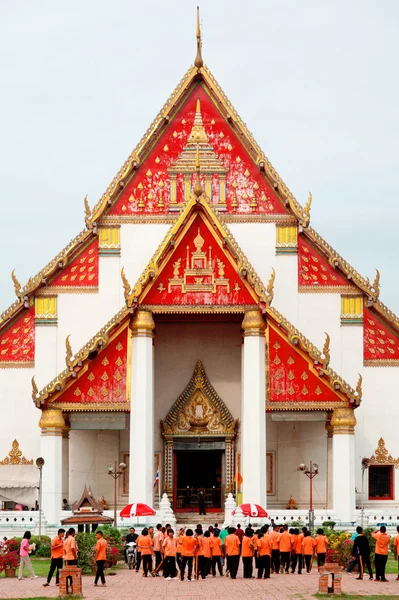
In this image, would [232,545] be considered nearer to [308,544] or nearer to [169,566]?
[169,566]

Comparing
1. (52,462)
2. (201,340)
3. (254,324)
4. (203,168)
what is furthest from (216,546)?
(203,168)

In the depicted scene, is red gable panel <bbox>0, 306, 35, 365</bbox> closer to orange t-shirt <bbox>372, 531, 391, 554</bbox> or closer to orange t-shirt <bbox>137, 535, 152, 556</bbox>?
orange t-shirt <bbox>137, 535, 152, 556</bbox>

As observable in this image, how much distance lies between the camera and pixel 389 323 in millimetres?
35969

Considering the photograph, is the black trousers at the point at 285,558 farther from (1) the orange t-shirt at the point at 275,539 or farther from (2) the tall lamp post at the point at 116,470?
(2) the tall lamp post at the point at 116,470

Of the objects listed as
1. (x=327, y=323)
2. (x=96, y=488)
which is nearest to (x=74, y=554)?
(x=96, y=488)

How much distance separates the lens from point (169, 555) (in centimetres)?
2411

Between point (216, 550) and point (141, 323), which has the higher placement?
point (141, 323)

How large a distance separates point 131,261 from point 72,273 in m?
Answer: 1.53

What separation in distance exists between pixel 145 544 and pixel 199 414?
10.8 m

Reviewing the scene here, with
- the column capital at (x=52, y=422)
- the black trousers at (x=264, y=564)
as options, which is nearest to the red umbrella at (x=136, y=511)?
the column capital at (x=52, y=422)

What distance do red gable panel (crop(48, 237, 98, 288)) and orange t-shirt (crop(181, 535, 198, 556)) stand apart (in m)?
12.7

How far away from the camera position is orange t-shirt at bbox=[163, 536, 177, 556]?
2397cm

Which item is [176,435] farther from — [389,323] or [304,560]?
[304,560]

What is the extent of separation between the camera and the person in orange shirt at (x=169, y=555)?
24.0m
